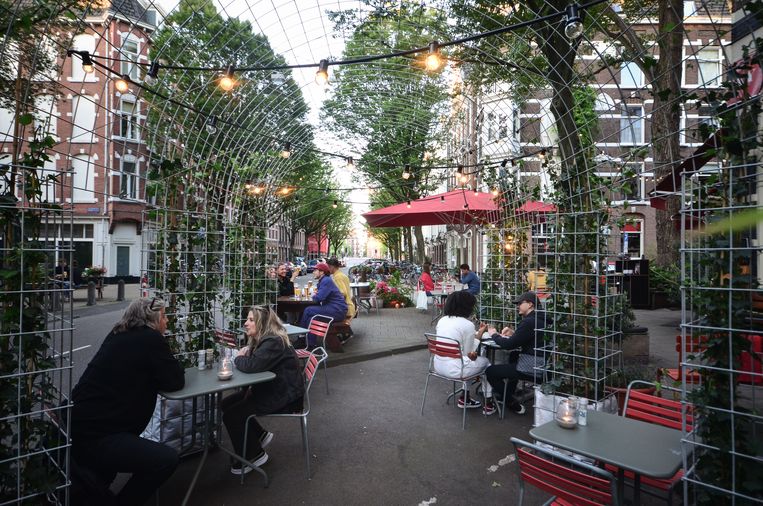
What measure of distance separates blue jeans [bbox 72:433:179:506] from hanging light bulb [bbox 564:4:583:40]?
181 inches

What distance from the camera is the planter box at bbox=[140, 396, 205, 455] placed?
4008mm

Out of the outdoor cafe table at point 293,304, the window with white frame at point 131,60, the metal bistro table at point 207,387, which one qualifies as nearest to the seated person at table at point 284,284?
the outdoor cafe table at point 293,304

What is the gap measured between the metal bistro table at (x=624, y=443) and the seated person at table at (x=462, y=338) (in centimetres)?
207

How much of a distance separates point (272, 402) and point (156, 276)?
209cm

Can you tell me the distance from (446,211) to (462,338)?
4.36 metres

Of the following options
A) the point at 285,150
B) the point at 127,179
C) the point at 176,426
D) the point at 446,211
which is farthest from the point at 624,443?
the point at 127,179

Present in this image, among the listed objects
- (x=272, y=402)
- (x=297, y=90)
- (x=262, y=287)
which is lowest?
(x=272, y=402)

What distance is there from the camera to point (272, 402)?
386 centimetres

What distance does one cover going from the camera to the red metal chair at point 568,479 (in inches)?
82.0

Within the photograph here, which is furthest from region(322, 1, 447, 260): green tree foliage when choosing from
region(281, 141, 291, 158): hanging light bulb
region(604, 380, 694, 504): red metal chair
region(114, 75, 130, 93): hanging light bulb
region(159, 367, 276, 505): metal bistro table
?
region(604, 380, 694, 504): red metal chair

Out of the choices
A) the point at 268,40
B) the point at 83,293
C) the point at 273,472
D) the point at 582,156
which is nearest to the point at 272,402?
the point at 273,472

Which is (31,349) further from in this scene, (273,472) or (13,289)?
(273,472)

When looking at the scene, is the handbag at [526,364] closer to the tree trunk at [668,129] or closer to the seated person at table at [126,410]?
the seated person at table at [126,410]

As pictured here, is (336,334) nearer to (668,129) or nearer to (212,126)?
(212,126)
